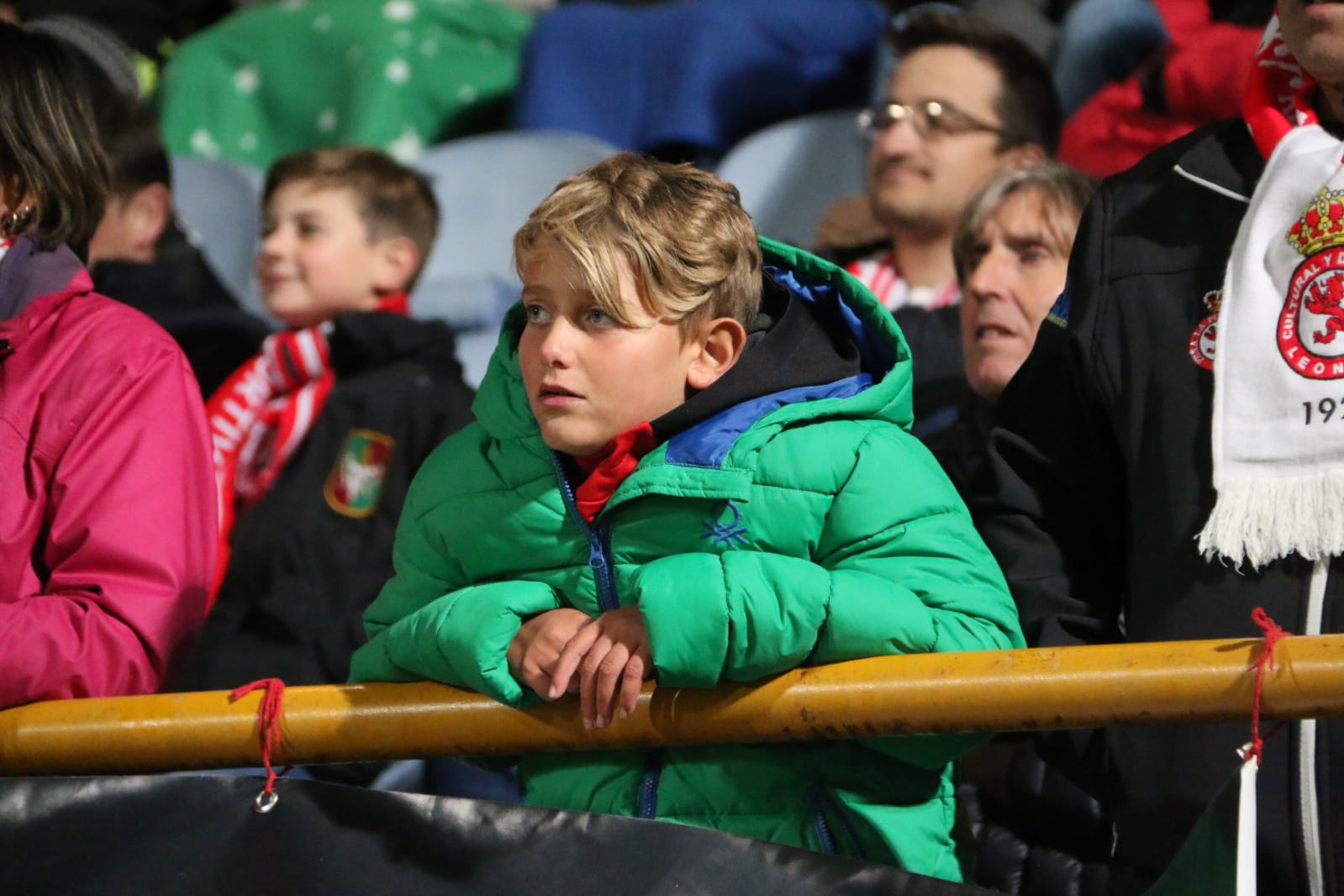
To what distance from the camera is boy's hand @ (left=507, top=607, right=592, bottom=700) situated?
4.90 ft

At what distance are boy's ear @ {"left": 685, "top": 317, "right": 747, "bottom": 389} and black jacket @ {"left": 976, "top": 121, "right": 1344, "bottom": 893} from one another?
0.33m

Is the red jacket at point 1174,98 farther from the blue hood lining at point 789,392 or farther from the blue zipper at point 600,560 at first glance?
the blue zipper at point 600,560

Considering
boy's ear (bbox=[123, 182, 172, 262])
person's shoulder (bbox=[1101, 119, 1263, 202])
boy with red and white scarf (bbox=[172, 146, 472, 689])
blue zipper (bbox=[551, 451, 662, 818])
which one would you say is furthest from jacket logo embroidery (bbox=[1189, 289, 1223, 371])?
boy's ear (bbox=[123, 182, 172, 262])

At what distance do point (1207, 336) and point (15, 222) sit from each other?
4.29 ft

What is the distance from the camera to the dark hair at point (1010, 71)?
317cm

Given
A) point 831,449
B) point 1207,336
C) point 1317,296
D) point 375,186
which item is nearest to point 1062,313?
point 1207,336

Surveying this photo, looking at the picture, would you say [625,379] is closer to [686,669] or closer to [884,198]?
[686,669]

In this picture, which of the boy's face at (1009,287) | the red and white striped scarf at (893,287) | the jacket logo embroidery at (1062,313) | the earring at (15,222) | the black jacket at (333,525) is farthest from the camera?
the red and white striped scarf at (893,287)

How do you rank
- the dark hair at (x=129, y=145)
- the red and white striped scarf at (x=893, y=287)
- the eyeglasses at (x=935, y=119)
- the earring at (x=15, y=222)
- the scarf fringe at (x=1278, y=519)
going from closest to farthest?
the scarf fringe at (x=1278, y=519)
the earring at (x=15, y=222)
the red and white striped scarf at (x=893, y=287)
the eyeglasses at (x=935, y=119)
the dark hair at (x=129, y=145)

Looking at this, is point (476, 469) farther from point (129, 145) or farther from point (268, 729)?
point (129, 145)

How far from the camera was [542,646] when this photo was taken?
4.96 feet

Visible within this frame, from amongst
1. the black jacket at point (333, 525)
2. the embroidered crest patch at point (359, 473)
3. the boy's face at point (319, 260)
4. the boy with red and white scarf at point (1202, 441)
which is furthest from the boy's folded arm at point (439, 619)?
the boy's face at point (319, 260)

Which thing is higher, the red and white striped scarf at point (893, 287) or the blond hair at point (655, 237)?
the blond hair at point (655, 237)

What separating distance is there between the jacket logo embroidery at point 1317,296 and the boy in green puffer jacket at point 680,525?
35 centimetres
